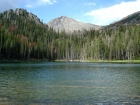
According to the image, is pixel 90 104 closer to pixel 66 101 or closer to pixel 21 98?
pixel 66 101

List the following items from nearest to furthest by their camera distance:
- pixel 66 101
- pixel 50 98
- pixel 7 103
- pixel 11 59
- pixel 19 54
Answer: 1. pixel 7 103
2. pixel 66 101
3. pixel 50 98
4. pixel 11 59
5. pixel 19 54

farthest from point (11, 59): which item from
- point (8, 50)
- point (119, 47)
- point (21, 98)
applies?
point (21, 98)

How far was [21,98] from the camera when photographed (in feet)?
91.7

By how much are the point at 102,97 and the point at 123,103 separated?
4.16 metres

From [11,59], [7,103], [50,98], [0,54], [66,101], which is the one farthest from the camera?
[11,59]

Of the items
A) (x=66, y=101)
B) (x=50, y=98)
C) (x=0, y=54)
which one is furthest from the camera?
(x=0, y=54)

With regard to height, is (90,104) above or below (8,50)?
below

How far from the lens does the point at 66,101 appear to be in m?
26.5

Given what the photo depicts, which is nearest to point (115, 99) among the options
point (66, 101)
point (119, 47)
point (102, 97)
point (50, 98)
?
point (102, 97)

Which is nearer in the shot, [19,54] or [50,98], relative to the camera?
[50,98]

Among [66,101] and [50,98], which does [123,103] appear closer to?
[66,101]

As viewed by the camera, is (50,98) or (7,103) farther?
(50,98)

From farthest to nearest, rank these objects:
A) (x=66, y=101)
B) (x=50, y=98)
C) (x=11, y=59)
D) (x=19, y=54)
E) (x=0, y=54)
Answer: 1. (x=19, y=54)
2. (x=11, y=59)
3. (x=0, y=54)
4. (x=50, y=98)
5. (x=66, y=101)

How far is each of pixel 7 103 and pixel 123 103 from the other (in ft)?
44.3
